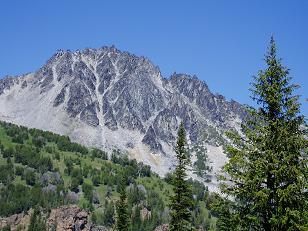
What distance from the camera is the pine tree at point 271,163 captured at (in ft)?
82.4

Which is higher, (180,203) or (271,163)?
(180,203)

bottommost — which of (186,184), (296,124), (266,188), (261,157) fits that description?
(266,188)

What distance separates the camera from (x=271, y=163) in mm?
25625

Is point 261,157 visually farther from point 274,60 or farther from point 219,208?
point 274,60

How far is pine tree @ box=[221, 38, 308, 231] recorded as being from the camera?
82.4 feet

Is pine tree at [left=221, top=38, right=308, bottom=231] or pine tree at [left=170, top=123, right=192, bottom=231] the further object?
pine tree at [left=170, top=123, right=192, bottom=231]

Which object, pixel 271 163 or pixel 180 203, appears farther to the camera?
pixel 180 203

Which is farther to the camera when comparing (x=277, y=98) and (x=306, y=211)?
(x=277, y=98)

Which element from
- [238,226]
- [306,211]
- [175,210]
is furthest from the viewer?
[175,210]

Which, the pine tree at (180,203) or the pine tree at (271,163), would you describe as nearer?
the pine tree at (271,163)

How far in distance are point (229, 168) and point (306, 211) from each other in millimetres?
4538

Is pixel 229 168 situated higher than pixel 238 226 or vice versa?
pixel 229 168

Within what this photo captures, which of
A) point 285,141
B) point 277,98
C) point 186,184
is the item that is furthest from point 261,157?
point 186,184

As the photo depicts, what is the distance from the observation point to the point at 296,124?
87.8 feet
